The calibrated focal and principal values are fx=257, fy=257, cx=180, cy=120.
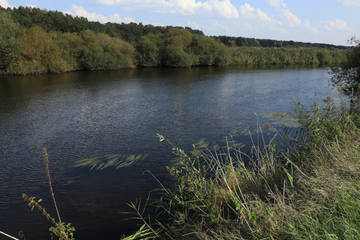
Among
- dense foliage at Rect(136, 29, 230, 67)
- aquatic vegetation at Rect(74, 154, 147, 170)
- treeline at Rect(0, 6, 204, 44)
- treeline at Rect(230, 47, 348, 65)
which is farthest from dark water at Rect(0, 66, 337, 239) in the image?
treeline at Rect(0, 6, 204, 44)

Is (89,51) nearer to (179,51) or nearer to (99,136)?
(179,51)

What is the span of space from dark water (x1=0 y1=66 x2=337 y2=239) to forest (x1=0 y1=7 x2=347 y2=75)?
701 cm

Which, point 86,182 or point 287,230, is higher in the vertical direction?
point 287,230

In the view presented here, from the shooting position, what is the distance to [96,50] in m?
29.6

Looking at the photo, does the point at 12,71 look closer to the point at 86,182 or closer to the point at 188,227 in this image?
the point at 86,182

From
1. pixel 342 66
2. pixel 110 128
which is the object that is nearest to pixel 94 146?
pixel 110 128

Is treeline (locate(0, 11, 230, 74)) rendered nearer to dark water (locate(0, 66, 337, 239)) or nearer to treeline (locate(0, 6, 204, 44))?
dark water (locate(0, 66, 337, 239))

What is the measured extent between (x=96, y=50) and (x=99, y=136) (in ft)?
79.9

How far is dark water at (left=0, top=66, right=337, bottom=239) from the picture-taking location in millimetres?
4414

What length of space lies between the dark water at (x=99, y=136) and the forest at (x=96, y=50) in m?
7.01

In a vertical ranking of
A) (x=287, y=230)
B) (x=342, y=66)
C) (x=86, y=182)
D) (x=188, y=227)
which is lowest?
(x=86, y=182)

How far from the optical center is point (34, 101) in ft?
42.6

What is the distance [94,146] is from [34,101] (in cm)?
789

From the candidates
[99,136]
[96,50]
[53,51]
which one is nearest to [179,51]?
[96,50]
